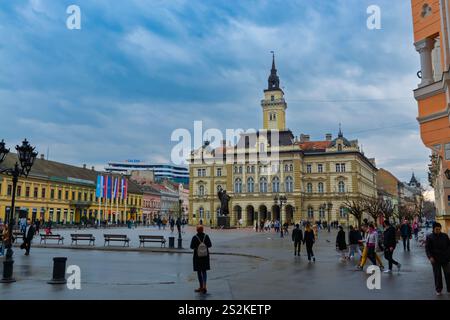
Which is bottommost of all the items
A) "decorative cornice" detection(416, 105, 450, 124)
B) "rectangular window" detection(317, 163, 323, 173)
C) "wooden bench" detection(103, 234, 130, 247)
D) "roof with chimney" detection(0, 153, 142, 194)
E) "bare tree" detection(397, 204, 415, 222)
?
"wooden bench" detection(103, 234, 130, 247)

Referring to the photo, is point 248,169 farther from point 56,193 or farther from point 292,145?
point 56,193

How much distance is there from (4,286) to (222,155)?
8190 centimetres

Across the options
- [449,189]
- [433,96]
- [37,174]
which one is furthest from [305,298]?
[37,174]

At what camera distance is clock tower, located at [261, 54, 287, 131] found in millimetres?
92062

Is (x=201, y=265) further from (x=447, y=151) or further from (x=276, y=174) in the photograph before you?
(x=276, y=174)

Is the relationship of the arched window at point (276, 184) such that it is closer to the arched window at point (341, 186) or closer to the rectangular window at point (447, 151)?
the arched window at point (341, 186)

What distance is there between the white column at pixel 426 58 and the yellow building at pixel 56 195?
58842mm

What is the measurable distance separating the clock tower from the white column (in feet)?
252

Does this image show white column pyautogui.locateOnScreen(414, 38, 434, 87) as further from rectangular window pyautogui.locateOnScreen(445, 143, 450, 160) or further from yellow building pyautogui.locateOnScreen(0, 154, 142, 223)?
yellow building pyautogui.locateOnScreen(0, 154, 142, 223)

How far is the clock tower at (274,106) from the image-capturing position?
302 feet

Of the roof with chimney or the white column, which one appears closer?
the white column

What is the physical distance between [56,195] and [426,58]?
68509 mm

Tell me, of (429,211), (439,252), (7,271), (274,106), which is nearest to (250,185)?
(274,106)

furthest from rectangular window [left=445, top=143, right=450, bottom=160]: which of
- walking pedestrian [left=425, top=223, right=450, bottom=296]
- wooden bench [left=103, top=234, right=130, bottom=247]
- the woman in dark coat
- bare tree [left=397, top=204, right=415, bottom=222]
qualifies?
bare tree [left=397, top=204, right=415, bottom=222]
